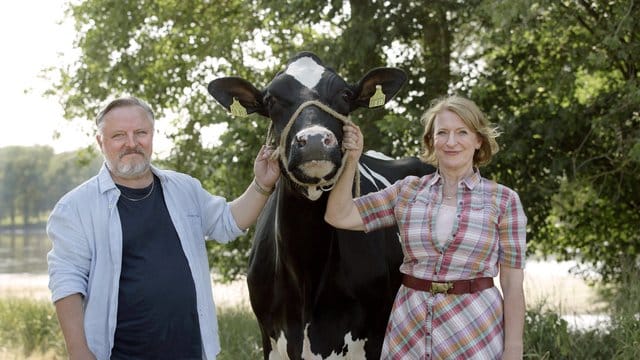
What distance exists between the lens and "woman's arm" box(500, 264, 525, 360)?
3.17m

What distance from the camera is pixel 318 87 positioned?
3959mm

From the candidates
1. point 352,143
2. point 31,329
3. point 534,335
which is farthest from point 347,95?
point 31,329

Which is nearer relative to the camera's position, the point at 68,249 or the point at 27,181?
the point at 68,249

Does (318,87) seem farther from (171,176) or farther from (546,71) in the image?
(546,71)

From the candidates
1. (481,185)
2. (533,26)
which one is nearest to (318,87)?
(481,185)

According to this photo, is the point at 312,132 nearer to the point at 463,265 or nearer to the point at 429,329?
the point at 463,265

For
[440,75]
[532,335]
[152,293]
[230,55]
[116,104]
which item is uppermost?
[230,55]

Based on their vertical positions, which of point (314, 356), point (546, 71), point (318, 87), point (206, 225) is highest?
point (546, 71)

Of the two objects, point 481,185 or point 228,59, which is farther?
point 228,59

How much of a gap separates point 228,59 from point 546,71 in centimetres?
450

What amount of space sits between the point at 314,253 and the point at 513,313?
51.6 inches

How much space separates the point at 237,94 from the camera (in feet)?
14.2

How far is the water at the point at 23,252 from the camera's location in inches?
974

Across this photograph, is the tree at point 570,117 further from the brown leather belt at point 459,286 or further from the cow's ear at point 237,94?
the brown leather belt at point 459,286
